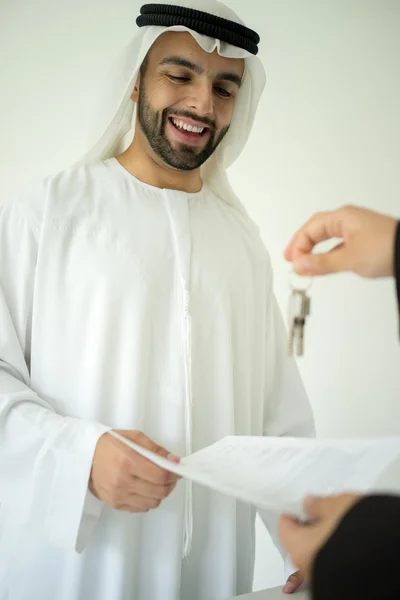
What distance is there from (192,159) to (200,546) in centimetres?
93

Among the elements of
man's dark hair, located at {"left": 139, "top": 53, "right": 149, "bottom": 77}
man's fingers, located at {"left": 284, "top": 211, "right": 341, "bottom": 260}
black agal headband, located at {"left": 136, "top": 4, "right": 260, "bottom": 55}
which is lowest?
man's fingers, located at {"left": 284, "top": 211, "right": 341, "bottom": 260}

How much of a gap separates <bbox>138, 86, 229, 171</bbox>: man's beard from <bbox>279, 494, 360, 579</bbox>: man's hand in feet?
3.05

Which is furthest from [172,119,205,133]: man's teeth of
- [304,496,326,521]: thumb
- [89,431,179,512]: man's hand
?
[304,496,326,521]: thumb

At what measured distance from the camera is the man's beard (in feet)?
4.39

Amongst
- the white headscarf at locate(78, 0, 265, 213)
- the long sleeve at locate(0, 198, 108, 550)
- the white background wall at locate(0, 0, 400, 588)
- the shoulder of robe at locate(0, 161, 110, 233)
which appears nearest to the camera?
the long sleeve at locate(0, 198, 108, 550)

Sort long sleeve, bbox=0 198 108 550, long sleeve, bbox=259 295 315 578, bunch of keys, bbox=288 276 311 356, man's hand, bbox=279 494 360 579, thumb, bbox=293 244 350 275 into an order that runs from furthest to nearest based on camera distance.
A: 1. long sleeve, bbox=259 295 315 578
2. long sleeve, bbox=0 198 108 550
3. bunch of keys, bbox=288 276 311 356
4. thumb, bbox=293 244 350 275
5. man's hand, bbox=279 494 360 579

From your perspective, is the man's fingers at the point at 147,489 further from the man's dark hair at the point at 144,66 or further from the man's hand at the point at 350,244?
the man's dark hair at the point at 144,66

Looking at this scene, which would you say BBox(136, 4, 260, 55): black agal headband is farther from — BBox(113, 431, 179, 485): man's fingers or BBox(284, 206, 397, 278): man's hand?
BBox(113, 431, 179, 485): man's fingers

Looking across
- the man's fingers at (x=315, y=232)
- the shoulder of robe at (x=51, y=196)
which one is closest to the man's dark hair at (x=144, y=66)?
the shoulder of robe at (x=51, y=196)

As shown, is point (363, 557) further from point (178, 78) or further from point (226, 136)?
point (226, 136)

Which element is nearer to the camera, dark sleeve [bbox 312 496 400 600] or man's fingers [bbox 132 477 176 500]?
dark sleeve [bbox 312 496 400 600]

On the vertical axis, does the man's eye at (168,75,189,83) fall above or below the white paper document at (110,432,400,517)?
above

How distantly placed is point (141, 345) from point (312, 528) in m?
0.64

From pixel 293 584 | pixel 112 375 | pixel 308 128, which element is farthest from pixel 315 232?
pixel 308 128
